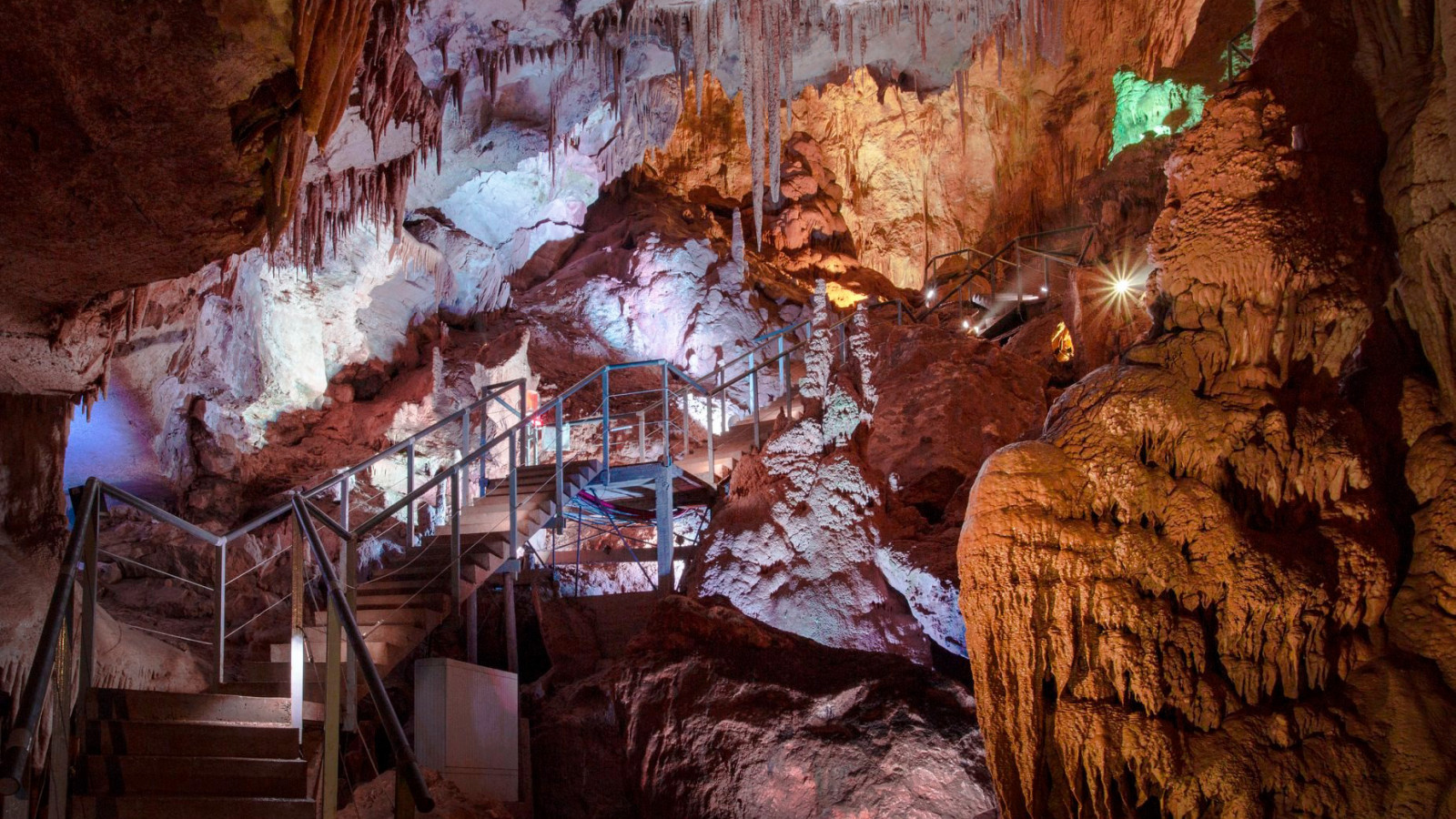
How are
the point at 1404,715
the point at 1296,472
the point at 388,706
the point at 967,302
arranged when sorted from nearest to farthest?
the point at 388,706, the point at 1404,715, the point at 1296,472, the point at 967,302

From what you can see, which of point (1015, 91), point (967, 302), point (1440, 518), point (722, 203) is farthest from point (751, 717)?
point (1015, 91)

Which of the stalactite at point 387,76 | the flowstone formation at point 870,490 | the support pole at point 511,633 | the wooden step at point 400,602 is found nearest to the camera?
the wooden step at point 400,602

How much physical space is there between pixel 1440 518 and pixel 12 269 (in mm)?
7146

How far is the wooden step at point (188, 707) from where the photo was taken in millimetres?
4758

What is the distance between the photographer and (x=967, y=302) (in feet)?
55.9

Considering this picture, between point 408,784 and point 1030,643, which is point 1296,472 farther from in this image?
point 408,784

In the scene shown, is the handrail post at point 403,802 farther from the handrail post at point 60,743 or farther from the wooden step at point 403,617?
the wooden step at point 403,617

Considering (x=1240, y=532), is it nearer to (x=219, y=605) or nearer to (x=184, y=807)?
(x=184, y=807)

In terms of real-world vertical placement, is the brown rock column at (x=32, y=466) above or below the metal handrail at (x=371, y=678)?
above

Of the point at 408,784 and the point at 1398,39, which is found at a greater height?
the point at 1398,39

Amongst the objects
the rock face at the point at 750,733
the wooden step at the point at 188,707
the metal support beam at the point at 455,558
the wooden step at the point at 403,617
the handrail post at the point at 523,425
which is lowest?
the rock face at the point at 750,733

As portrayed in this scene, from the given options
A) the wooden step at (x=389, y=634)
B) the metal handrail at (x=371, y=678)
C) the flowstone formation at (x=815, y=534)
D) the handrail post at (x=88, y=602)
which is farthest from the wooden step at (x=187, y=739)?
the flowstone formation at (x=815, y=534)

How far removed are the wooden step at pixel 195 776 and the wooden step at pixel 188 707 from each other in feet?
1.09

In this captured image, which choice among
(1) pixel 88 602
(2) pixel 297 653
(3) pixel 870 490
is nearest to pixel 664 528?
(3) pixel 870 490
